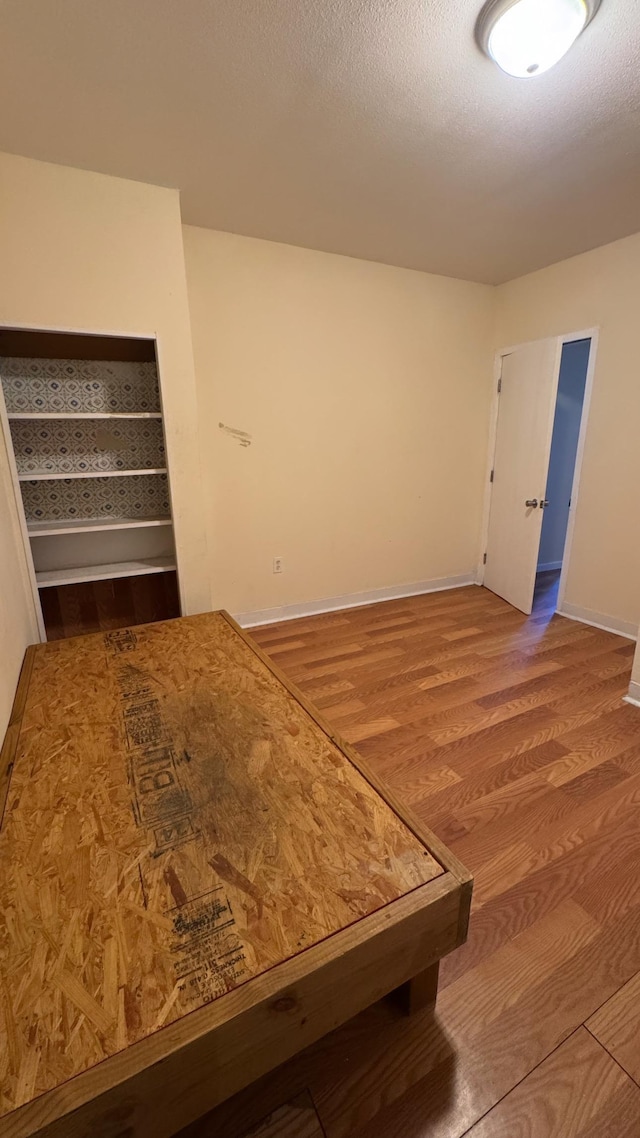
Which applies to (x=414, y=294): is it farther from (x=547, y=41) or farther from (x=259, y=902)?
(x=259, y=902)

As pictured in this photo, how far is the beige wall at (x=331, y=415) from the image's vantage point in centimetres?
285

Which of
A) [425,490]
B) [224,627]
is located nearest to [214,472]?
[224,627]

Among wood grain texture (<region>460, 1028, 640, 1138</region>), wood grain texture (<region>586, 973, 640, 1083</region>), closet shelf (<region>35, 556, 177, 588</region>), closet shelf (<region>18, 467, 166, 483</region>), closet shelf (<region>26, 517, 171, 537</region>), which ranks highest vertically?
closet shelf (<region>18, 467, 166, 483</region>)

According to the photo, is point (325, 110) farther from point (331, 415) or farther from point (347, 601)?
point (347, 601)

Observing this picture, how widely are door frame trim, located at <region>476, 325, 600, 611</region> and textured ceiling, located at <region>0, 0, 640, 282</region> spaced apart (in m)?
0.70

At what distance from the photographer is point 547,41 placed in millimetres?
1376

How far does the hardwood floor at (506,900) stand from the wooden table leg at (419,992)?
23mm

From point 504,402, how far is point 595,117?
6.87ft

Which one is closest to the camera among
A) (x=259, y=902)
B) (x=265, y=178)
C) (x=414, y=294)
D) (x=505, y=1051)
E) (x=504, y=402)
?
(x=259, y=902)

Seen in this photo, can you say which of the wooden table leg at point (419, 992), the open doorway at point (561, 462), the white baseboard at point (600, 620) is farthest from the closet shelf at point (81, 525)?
the open doorway at point (561, 462)

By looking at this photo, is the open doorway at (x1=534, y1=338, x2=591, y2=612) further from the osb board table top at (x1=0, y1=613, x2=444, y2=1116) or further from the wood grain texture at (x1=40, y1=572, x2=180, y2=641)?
the osb board table top at (x1=0, y1=613, x2=444, y2=1116)

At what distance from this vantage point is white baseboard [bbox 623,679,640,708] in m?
2.27

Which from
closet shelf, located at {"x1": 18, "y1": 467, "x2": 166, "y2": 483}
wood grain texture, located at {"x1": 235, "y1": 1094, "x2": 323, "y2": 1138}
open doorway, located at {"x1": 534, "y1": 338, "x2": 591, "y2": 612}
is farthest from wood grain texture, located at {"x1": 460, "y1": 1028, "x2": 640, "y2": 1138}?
open doorway, located at {"x1": 534, "y1": 338, "x2": 591, "y2": 612}

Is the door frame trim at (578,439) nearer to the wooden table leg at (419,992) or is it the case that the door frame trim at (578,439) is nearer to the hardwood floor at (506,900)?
the hardwood floor at (506,900)
